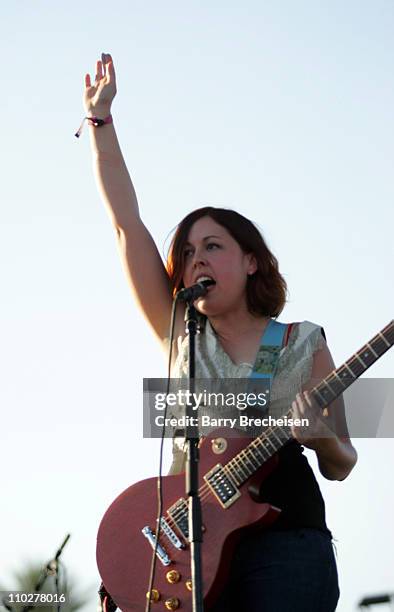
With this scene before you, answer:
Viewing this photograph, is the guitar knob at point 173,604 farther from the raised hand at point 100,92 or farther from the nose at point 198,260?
Answer: the raised hand at point 100,92

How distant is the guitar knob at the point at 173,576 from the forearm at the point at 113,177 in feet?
5.03

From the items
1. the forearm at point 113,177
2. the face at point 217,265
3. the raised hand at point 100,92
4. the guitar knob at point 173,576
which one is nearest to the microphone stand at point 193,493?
the guitar knob at point 173,576

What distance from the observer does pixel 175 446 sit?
14.5 ft

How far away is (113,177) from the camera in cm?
491

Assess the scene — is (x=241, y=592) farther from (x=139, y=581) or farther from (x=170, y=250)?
(x=170, y=250)

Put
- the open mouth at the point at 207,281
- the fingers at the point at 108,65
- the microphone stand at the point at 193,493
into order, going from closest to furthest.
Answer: the microphone stand at the point at 193,493, the open mouth at the point at 207,281, the fingers at the point at 108,65

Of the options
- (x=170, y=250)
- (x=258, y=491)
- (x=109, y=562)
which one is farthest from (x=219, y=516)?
(x=170, y=250)

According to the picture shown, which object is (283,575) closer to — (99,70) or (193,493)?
(193,493)

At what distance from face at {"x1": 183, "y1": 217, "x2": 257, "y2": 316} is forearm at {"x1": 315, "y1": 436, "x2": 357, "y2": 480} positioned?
792 mm

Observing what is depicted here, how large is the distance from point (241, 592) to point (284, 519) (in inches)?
12.3

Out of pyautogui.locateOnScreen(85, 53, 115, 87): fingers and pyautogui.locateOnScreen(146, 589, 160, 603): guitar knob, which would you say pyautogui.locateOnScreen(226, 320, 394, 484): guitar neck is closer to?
pyautogui.locateOnScreen(146, 589, 160, 603): guitar knob

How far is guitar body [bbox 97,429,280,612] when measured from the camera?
4016 millimetres

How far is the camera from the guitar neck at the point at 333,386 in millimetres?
4074

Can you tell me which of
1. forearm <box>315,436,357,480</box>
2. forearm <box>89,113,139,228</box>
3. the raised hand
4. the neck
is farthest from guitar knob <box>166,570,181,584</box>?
the raised hand
